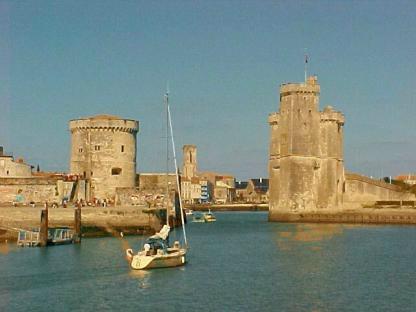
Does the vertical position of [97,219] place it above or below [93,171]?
below

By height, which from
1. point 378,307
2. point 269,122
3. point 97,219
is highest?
point 269,122

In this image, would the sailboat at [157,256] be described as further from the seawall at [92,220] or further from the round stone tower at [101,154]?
the round stone tower at [101,154]

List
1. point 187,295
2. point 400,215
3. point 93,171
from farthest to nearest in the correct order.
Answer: point 400,215, point 93,171, point 187,295

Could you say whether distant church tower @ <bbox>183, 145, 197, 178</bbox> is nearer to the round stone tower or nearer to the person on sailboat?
the round stone tower

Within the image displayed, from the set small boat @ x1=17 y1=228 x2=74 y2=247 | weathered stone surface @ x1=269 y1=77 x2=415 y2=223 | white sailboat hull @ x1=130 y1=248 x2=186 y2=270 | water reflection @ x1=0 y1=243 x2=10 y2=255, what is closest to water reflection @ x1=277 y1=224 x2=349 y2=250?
weathered stone surface @ x1=269 y1=77 x2=415 y2=223

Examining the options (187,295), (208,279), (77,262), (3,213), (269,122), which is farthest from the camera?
(269,122)

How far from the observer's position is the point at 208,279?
88.4 feet

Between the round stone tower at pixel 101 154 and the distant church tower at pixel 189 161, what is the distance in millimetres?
110883

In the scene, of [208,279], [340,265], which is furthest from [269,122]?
[208,279]

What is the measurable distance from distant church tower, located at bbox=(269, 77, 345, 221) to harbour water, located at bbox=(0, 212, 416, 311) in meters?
28.2

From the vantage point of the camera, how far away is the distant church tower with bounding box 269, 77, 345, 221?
Answer: 69188 millimetres

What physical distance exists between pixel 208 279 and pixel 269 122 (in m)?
48.5

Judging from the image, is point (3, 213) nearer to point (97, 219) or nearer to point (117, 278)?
point (97, 219)

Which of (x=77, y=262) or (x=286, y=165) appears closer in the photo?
(x=77, y=262)
